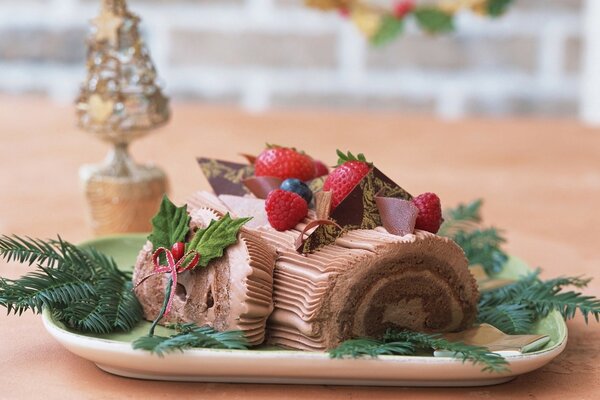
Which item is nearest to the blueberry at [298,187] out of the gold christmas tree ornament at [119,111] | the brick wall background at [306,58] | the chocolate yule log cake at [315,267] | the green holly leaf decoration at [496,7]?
the chocolate yule log cake at [315,267]

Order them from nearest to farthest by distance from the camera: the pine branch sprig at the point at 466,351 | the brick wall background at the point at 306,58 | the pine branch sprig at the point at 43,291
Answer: the pine branch sprig at the point at 466,351
the pine branch sprig at the point at 43,291
the brick wall background at the point at 306,58

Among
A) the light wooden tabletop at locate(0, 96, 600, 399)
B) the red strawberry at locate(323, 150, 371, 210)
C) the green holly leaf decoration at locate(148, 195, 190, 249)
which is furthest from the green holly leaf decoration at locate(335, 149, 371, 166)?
the light wooden tabletop at locate(0, 96, 600, 399)

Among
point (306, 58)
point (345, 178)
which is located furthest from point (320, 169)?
point (306, 58)

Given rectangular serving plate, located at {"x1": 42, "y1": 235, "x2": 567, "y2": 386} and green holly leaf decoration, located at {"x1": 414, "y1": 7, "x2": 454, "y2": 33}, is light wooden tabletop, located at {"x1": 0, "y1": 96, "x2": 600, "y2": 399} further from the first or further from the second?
green holly leaf decoration, located at {"x1": 414, "y1": 7, "x2": 454, "y2": 33}

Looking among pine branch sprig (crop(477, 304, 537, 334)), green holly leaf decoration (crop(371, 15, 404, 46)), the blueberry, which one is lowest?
pine branch sprig (crop(477, 304, 537, 334))

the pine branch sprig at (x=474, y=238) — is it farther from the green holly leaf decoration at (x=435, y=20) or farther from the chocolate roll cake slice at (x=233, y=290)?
the green holly leaf decoration at (x=435, y=20)

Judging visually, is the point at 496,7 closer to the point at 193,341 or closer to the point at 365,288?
the point at 365,288

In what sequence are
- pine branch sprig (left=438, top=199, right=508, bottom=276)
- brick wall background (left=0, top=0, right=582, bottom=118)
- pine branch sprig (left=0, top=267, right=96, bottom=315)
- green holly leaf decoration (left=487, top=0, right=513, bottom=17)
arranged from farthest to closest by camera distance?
brick wall background (left=0, top=0, right=582, bottom=118) → green holly leaf decoration (left=487, top=0, right=513, bottom=17) → pine branch sprig (left=438, top=199, right=508, bottom=276) → pine branch sprig (left=0, top=267, right=96, bottom=315)
